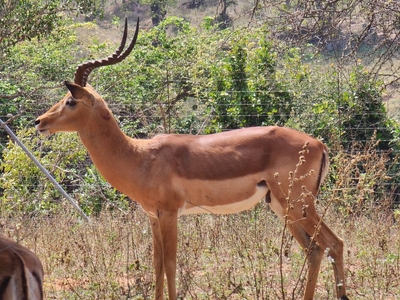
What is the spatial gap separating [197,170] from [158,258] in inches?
32.9

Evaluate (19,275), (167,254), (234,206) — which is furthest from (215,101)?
(19,275)

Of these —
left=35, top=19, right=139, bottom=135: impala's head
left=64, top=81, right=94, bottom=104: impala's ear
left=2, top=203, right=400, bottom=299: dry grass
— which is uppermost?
left=64, top=81, right=94, bottom=104: impala's ear

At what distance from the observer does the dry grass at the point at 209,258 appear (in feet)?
19.6

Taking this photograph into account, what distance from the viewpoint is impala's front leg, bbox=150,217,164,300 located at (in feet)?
19.5

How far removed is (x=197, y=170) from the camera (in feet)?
20.7

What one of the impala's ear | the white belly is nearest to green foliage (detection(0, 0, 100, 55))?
the impala's ear

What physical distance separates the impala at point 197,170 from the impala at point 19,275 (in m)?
2.68

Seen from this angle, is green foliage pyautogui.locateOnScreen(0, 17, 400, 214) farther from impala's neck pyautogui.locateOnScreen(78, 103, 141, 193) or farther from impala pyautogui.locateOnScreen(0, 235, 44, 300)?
impala pyautogui.locateOnScreen(0, 235, 44, 300)

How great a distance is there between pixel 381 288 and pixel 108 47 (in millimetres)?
17199

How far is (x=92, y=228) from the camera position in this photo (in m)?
7.55

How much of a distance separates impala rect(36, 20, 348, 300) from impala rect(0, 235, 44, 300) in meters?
2.68

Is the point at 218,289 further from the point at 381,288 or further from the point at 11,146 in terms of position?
the point at 11,146

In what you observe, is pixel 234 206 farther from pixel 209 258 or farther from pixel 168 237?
pixel 209 258

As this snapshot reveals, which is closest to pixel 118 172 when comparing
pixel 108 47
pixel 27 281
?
pixel 27 281
